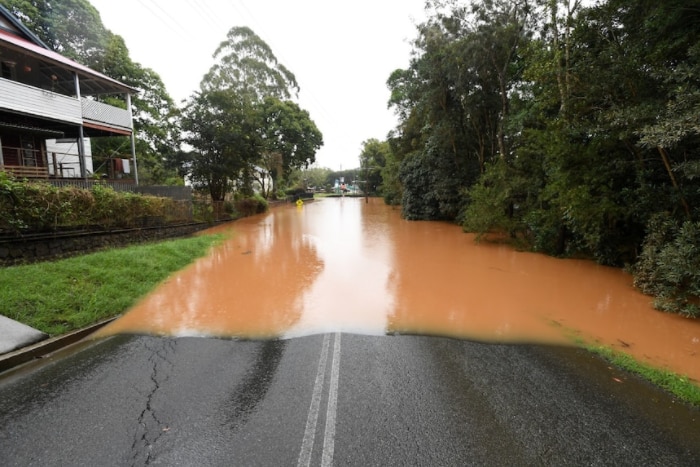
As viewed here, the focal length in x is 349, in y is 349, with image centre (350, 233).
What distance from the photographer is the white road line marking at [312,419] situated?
2586mm

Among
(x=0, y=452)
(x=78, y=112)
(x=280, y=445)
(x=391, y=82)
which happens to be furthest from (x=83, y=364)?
(x=391, y=82)

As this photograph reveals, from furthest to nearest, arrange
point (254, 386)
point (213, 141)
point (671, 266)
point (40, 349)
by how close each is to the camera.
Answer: point (213, 141), point (671, 266), point (40, 349), point (254, 386)

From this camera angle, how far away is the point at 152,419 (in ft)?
10.1

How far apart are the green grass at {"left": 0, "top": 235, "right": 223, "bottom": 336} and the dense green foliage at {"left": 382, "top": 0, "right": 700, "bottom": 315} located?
9.31m

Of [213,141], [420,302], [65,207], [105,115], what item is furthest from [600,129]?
[213,141]

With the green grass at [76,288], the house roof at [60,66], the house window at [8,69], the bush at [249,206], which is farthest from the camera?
the bush at [249,206]

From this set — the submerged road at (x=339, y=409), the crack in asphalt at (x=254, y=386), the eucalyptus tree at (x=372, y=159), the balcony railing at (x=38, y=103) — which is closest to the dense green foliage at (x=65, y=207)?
the balcony railing at (x=38, y=103)

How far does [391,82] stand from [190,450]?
2819cm

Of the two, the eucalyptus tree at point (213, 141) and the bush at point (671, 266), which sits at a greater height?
the eucalyptus tree at point (213, 141)

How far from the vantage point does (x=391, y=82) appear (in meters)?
27.1

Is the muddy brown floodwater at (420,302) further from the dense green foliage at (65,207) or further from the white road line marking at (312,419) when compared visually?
the dense green foliage at (65,207)

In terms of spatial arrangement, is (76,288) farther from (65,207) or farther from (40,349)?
(65,207)

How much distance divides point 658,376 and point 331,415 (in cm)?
356

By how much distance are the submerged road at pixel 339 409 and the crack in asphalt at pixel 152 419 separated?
0.01 meters
